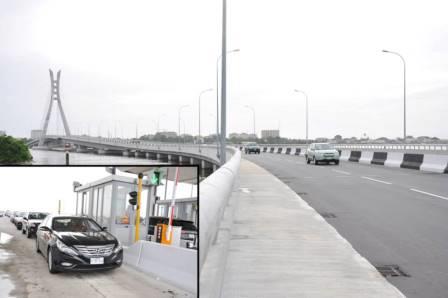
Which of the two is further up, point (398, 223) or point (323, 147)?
point (323, 147)

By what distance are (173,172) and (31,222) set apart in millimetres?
629

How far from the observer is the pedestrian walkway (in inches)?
237

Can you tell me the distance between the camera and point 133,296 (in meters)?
2.07

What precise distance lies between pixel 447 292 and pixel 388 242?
299 centimetres

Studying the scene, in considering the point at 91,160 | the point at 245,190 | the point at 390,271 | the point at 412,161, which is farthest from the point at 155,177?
the point at 412,161

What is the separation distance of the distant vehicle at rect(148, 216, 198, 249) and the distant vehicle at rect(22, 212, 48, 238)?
439mm

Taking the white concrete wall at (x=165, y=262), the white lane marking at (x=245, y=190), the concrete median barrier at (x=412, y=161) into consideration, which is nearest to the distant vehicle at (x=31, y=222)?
the white concrete wall at (x=165, y=262)

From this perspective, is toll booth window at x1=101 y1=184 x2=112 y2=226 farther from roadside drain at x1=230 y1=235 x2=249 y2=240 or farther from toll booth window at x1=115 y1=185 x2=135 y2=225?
roadside drain at x1=230 y1=235 x2=249 y2=240

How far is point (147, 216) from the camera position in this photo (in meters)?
2.25

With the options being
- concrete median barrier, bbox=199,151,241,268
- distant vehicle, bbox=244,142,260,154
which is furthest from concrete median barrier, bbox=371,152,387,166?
distant vehicle, bbox=244,142,260,154

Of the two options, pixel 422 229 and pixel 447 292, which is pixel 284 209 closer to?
pixel 422 229

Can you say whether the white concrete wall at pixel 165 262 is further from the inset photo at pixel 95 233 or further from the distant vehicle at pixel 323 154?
the distant vehicle at pixel 323 154

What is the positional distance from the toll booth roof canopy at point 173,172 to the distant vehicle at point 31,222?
382mm

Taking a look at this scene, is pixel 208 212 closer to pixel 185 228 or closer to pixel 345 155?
pixel 185 228
